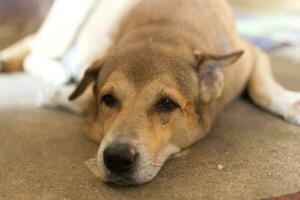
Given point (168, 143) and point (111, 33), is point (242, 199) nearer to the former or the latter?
point (168, 143)

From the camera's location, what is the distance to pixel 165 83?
1.71 meters

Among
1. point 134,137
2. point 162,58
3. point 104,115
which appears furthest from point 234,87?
point 134,137

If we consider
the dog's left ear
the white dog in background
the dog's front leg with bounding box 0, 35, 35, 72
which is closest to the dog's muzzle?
the dog's left ear

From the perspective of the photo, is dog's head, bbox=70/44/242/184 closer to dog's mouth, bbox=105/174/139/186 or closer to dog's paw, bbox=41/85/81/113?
dog's mouth, bbox=105/174/139/186

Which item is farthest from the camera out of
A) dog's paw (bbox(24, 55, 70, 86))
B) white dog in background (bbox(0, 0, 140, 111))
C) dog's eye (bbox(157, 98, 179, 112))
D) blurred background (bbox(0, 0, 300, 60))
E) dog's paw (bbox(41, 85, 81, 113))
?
blurred background (bbox(0, 0, 300, 60))

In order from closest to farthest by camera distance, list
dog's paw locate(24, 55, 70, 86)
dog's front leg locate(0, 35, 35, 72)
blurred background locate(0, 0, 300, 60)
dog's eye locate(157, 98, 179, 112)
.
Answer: dog's eye locate(157, 98, 179, 112)
dog's paw locate(24, 55, 70, 86)
dog's front leg locate(0, 35, 35, 72)
blurred background locate(0, 0, 300, 60)

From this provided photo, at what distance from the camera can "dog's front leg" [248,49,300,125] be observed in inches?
80.3

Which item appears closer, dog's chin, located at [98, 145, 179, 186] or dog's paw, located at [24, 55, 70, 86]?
dog's chin, located at [98, 145, 179, 186]

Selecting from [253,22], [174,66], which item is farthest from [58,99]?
[253,22]

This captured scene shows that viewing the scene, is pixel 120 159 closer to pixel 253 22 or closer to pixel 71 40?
pixel 71 40

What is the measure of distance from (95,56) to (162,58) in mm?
898

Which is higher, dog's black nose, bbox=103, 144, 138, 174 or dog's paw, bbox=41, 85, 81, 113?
dog's black nose, bbox=103, 144, 138, 174

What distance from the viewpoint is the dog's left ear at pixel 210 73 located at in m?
1.82

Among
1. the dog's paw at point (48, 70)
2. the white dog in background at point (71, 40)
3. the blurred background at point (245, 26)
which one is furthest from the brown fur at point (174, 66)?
the blurred background at point (245, 26)
